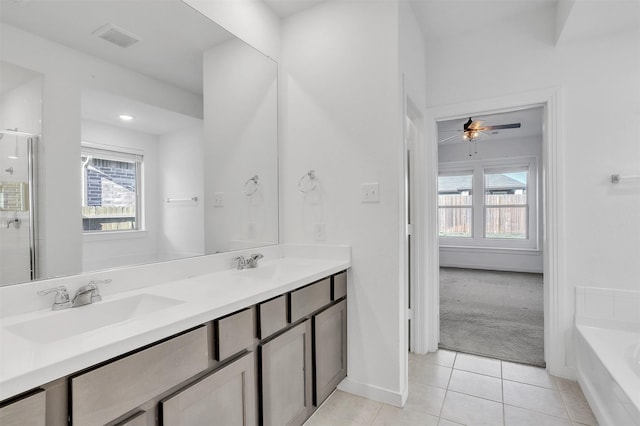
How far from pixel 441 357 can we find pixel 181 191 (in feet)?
7.64

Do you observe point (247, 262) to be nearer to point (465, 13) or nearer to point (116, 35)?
point (116, 35)

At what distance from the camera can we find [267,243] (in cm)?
218

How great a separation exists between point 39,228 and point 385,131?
1.72 metres

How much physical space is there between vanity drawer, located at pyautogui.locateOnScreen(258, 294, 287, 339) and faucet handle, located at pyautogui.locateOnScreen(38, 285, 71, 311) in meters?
0.68

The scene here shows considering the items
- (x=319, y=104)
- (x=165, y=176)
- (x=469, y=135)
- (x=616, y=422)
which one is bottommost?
(x=616, y=422)

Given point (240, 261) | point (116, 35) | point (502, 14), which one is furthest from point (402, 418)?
point (502, 14)

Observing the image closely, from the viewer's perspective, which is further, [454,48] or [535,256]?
[535,256]

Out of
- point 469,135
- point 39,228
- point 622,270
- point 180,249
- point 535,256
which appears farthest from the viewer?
point 535,256

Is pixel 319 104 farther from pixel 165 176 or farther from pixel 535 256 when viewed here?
pixel 535 256

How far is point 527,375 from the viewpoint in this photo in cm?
226

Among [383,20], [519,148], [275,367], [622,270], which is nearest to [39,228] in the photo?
[275,367]

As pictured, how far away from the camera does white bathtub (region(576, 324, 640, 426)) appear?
142cm

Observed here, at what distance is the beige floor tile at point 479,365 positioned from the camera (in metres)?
2.31

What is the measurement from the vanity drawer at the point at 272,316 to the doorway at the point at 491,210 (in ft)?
10.4
